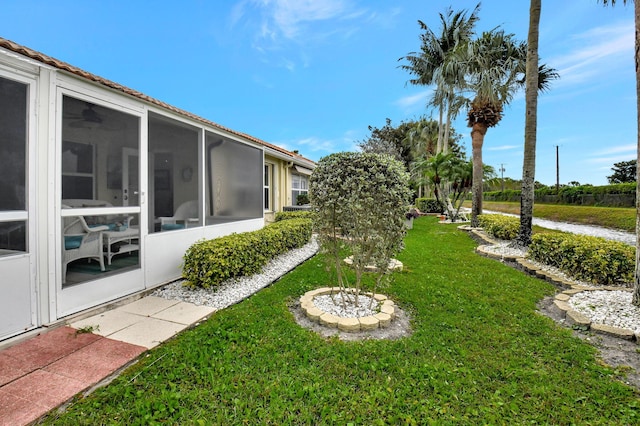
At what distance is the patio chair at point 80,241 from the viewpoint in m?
3.73

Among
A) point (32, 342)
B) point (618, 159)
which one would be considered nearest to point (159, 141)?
point (32, 342)

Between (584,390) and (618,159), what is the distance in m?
51.5

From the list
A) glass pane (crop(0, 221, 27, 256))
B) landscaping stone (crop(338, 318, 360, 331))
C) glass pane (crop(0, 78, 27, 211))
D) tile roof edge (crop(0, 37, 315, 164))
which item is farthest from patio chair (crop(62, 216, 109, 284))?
landscaping stone (crop(338, 318, 360, 331))

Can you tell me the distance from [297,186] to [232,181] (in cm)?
741

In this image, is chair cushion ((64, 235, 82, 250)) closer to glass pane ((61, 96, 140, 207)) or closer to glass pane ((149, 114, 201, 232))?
glass pane ((61, 96, 140, 207))

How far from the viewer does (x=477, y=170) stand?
13922 mm

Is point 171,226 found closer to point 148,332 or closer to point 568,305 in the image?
point 148,332

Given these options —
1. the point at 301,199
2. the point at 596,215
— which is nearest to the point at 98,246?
the point at 301,199

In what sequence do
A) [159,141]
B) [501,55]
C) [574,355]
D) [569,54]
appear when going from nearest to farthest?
1. [574,355]
2. [159,141]
3. [569,54]
4. [501,55]

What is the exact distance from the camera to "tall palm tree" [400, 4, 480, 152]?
21344mm

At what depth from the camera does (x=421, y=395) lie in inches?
97.7

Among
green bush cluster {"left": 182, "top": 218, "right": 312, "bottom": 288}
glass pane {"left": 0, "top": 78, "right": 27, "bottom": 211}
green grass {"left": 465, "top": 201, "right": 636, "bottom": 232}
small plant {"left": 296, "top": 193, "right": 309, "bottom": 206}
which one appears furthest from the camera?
green grass {"left": 465, "top": 201, "right": 636, "bottom": 232}

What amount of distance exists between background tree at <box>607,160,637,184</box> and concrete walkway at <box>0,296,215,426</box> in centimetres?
5073

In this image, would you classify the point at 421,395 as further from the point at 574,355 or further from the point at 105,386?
the point at 105,386
